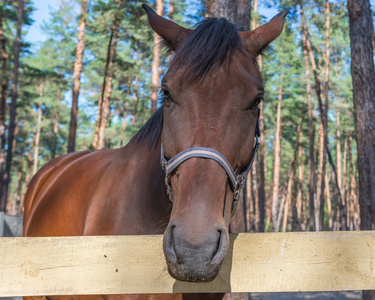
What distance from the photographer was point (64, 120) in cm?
4303

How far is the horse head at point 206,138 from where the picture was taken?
5.52 feet

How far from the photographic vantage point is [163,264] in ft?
6.46

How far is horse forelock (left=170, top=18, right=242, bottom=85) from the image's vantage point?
2.17 meters

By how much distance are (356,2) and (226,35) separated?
487 cm

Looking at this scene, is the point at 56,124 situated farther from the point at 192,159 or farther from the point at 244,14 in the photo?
the point at 192,159

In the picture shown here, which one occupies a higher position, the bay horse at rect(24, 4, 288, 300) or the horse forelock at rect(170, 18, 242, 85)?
the horse forelock at rect(170, 18, 242, 85)

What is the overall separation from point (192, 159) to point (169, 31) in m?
1.22

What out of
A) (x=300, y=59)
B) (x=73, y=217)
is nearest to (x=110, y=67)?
(x=300, y=59)

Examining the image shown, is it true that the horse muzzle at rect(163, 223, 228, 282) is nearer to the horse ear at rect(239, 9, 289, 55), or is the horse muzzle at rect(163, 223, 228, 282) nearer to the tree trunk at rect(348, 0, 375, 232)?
the horse ear at rect(239, 9, 289, 55)

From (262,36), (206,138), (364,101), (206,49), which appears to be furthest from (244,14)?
(206,138)

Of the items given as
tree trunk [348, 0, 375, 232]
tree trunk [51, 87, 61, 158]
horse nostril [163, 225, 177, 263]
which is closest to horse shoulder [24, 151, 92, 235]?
horse nostril [163, 225, 177, 263]

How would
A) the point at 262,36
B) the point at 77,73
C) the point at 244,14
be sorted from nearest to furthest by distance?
the point at 262,36 → the point at 244,14 → the point at 77,73

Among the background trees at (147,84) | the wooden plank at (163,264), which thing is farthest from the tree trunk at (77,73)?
the wooden plank at (163,264)

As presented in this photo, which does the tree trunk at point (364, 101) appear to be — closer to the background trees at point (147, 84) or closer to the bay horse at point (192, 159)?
the bay horse at point (192, 159)
